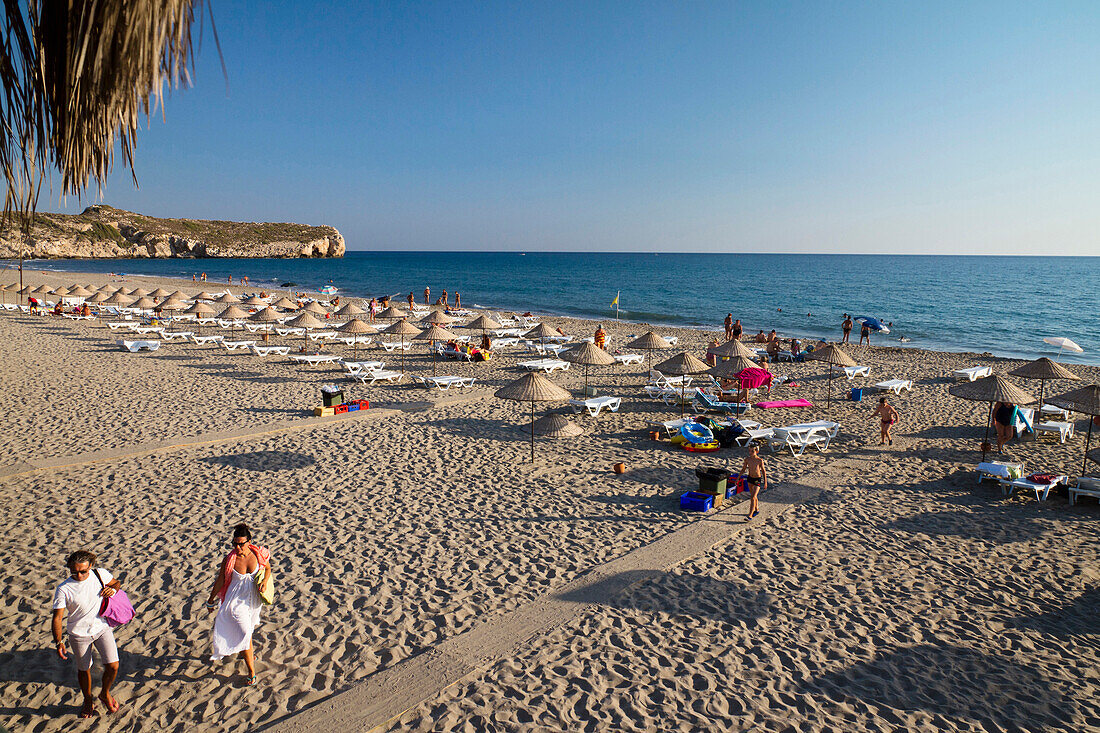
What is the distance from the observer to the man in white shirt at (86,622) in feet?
13.6

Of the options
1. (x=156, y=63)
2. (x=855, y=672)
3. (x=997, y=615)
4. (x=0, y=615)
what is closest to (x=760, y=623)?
(x=855, y=672)

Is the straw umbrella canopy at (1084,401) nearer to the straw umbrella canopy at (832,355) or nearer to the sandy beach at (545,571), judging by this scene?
the sandy beach at (545,571)

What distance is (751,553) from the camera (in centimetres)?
725

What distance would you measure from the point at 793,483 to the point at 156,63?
31.9ft

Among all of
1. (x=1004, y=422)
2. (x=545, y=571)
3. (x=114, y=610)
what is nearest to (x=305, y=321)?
(x=545, y=571)

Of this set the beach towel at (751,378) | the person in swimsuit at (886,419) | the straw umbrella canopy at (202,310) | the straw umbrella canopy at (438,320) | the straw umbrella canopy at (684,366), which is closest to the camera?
the person in swimsuit at (886,419)

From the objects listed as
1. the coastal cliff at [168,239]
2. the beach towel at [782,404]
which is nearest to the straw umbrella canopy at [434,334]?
the beach towel at [782,404]

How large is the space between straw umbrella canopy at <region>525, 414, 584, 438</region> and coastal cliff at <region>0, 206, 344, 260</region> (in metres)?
113

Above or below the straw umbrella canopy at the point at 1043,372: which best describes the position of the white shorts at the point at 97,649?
below

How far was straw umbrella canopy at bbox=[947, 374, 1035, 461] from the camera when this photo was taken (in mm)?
10305

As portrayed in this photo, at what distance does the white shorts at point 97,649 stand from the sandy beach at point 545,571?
17.0 inches

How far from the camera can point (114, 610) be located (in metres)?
4.36

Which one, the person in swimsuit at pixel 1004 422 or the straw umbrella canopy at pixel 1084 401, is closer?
the straw umbrella canopy at pixel 1084 401

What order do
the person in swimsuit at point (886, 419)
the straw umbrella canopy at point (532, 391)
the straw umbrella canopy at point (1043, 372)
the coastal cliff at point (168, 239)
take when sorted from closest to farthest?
the straw umbrella canopy at point (532, 391), the person in swimsuit at point (886, 419), the straw umbrella canopy at point (1043, 372), the coastal cliff at point (168, 239)
